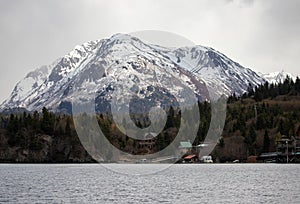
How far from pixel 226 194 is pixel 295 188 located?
12.4 m

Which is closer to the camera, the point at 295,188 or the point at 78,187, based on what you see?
the point at 295,188

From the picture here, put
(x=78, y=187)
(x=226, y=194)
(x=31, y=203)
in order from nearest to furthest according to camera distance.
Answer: (x=31, y=203) < (x=226, y=194) < (x=78, y=187)

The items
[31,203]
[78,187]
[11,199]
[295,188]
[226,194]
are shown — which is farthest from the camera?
[78,187]

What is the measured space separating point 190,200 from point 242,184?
26750 mm

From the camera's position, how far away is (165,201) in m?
66.6

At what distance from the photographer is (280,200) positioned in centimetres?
6656

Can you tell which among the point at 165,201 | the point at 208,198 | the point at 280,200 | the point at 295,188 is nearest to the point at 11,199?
the point at 165,201

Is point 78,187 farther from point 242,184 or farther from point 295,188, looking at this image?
point 295,188

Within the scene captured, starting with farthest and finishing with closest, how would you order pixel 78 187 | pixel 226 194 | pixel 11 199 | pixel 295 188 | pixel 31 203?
1. pixel 78 187
2. pixel 295 188
3. pixel 226 194
4. pixel 11 199
5. pixel 31 203

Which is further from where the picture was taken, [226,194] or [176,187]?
[176,187]

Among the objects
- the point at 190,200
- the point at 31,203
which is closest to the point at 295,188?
the point at 190,200

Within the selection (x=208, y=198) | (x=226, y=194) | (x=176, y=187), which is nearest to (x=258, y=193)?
(x=226, y=194)

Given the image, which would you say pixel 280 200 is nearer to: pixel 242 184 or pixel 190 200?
pixel 190 200

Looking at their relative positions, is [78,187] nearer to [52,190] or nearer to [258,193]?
[52,190]
